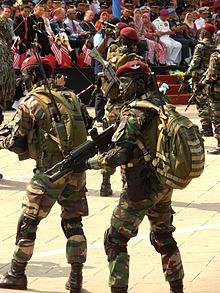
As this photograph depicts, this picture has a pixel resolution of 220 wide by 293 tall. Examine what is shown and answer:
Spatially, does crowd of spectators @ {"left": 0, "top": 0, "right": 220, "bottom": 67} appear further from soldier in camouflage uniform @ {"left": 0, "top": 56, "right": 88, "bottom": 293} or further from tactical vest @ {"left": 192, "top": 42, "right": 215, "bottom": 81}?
soldier in camouflage uniform @ {"left": 0, "top": 56, "right": 88, "bottom": 293}

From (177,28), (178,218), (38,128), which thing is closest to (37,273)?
(38,128)

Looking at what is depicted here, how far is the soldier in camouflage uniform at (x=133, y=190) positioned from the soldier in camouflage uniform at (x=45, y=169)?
2.52ft

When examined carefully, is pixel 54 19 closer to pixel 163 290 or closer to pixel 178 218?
pixel 178 218

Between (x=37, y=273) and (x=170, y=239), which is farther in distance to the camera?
(x=37, y=273)

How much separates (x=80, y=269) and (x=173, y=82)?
48.7ft

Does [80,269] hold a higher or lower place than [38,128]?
lower

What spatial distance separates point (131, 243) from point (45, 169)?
2148 millimetres

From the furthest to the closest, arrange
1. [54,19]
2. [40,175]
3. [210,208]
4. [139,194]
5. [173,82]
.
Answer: [173,82]
[54,19]
[210,208]
[40,175]
[139,194]

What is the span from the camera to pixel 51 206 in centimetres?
898

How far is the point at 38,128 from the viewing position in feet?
29.4

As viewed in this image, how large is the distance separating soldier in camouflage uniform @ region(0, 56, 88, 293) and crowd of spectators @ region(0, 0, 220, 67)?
1005cm

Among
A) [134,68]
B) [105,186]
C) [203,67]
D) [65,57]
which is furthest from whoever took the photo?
[65,57]

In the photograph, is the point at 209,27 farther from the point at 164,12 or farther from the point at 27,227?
the point at 27,227

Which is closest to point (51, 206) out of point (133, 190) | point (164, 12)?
point (133, 190)
